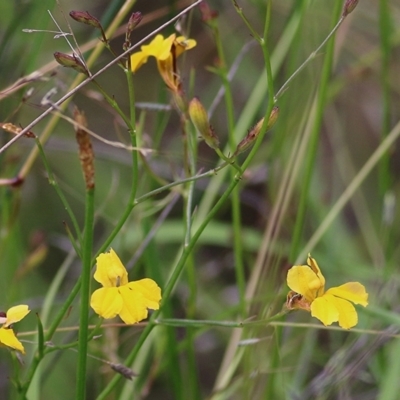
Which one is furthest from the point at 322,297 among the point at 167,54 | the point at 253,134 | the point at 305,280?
the point at 167,54

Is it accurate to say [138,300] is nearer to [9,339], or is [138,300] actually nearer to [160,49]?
[9,339]

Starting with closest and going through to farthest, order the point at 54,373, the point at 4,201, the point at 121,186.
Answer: the point at 4,201, the point at 54,373, the point at 121,186

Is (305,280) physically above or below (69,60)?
below

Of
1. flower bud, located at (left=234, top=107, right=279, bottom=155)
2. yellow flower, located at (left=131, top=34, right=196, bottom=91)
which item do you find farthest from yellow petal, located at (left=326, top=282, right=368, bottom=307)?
yellow flower, located at (left=131, top=34, right=196, bottom=91)

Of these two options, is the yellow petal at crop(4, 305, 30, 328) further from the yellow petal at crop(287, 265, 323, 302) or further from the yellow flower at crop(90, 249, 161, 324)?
the yellow petal at crop(287, 265, 323, 302)

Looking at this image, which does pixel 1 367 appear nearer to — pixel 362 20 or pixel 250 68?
pixel 250 68

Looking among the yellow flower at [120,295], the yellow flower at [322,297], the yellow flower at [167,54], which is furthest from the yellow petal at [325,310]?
the yellow flower at [167,54]

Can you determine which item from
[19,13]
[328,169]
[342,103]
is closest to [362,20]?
[342,103]
